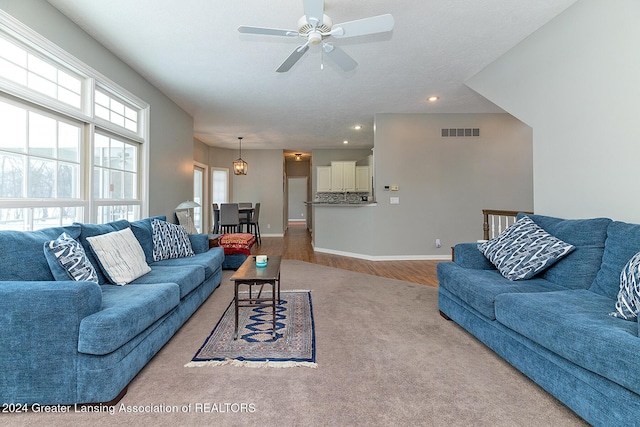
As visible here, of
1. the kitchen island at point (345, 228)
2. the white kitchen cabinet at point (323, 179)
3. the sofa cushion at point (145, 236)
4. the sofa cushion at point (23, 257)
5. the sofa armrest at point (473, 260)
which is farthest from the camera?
the white kitchen cabinet at point (323, 179)

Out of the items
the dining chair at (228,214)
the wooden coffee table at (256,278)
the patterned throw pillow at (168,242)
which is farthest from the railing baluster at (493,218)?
the dining chair at (228,214)

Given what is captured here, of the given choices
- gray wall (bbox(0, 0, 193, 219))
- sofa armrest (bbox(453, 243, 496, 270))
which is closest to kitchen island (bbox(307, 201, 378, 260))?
gray wall (bbox(0, 0, 193, 219))

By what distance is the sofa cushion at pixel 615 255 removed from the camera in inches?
70.8

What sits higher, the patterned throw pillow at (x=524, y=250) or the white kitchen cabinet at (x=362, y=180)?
the white kitchen cabinet at (x=362, y=180)

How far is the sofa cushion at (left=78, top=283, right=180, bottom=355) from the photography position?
1451 mm

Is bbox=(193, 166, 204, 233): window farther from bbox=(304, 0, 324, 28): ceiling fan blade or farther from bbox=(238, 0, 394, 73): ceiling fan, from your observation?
bbox=(304, 0, 324, 28): ceiling fan blade

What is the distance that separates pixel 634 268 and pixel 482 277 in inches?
35.0

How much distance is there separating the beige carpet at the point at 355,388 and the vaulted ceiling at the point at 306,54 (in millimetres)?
2643

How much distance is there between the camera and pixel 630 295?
58.4 inches

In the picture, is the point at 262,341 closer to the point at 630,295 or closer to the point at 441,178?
the point at 630,295

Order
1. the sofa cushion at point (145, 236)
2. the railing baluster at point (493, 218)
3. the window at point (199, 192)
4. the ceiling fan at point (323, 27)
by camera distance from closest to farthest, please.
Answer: the ceiling fan at point (323, 27) < the sofa cushion at point (145, 236) < the railing baluster at point (493, 218) < the window at point (199, 192)

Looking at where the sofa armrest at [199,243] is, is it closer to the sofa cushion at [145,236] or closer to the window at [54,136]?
the sofa cushion at [145,236]

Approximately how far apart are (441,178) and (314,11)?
421cm

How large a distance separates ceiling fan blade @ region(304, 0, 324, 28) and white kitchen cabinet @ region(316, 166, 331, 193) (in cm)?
614
